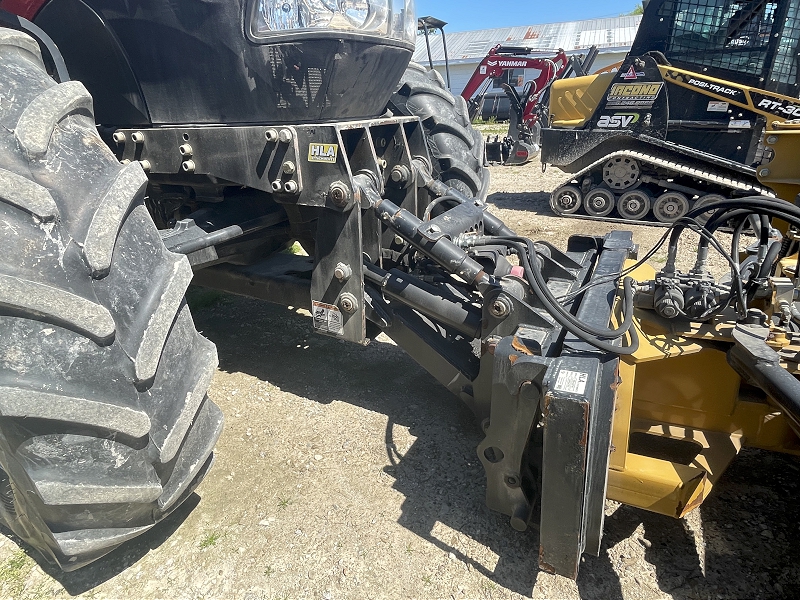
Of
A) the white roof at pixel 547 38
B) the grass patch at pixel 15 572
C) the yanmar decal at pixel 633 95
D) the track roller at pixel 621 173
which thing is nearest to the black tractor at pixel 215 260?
the grass patch at pixel 15 572

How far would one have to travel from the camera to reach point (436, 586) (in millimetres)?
1877

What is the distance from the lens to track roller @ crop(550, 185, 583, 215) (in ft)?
23.9

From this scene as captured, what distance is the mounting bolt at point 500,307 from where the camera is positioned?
211 centimetres

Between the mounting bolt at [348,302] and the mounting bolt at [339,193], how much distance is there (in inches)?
16.9

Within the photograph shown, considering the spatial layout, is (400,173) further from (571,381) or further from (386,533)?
(386,533)

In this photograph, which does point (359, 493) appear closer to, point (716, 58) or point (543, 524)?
point (543, 524)

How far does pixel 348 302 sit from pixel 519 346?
0.88 metres

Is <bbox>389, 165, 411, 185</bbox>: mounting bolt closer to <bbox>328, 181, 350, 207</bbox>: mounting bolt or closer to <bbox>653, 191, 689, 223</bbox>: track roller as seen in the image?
<bbox>328, 181, 350, 207</bbox>: mounting bolt

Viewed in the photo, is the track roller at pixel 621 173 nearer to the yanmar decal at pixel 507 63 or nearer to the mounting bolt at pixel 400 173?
the mounting bolt at pixel 400 173

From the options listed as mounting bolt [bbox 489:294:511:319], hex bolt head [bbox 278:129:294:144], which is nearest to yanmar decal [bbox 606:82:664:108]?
mounting bolt [bbox 489:294:511:319]

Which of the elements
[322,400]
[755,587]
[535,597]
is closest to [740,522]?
[755,587]

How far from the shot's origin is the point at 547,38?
97.1 feet

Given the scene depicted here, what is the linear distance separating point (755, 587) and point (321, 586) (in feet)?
4.76

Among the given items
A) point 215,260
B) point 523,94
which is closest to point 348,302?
point 215,260
